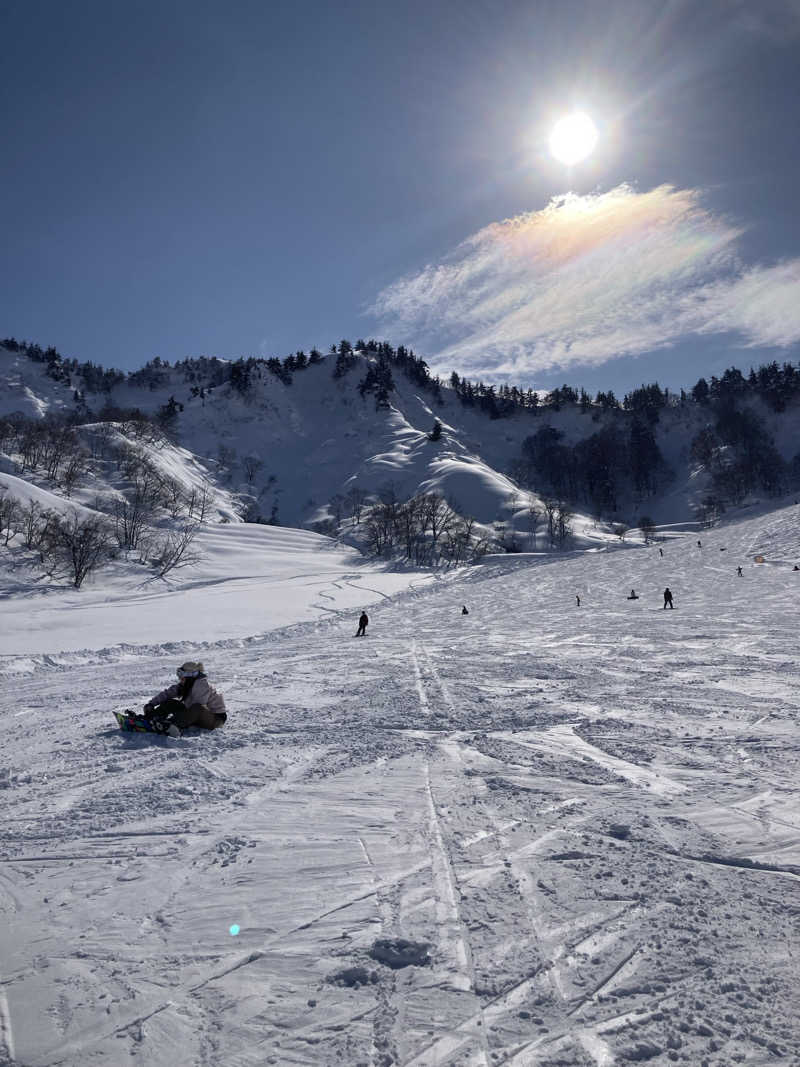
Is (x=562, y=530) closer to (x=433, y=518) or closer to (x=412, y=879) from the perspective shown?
(x=433, y=518)

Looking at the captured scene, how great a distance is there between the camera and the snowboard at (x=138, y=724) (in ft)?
27.0

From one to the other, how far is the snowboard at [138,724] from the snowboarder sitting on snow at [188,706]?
0.11 feet

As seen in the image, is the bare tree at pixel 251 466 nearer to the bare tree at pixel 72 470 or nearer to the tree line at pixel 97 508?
the tree line at pixel 97 508

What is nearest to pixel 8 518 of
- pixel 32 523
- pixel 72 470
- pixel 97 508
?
pixel 32 523

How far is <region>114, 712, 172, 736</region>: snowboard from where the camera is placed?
27.0 feet

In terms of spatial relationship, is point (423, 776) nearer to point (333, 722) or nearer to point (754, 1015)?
point (333, 722)

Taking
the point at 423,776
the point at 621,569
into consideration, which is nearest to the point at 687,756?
the point at 423,776

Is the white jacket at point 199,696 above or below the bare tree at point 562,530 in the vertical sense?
below

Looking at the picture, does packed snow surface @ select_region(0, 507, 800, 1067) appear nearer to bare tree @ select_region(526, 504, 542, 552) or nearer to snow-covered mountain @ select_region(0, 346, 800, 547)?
snow-covered mountain @ select_region(0, 346, 800, 547)

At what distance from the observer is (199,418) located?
169750 mm

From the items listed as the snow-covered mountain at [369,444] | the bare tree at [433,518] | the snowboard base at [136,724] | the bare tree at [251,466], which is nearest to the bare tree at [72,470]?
the snow-covered mountain at [369,444]

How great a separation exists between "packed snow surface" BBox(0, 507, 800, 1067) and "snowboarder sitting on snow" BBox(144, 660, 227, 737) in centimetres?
51

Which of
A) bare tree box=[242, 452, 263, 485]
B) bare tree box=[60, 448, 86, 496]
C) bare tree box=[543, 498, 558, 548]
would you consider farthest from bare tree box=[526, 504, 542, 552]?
bare tree box=[60, 448, 86, 496]

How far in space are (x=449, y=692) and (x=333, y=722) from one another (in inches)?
117
